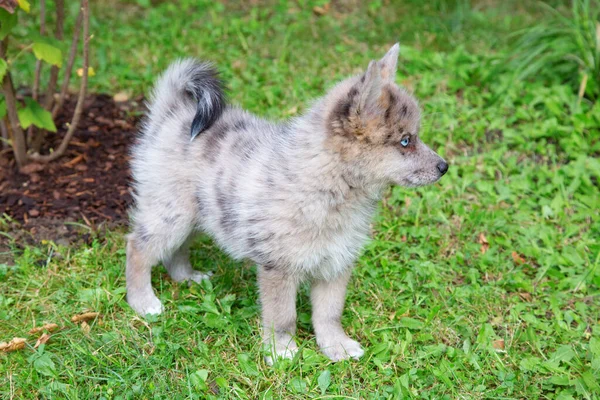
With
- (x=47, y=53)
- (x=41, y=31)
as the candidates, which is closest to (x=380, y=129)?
(x=47, y=53)

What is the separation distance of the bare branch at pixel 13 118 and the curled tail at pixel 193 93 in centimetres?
105

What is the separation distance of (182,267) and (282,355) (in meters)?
0.99

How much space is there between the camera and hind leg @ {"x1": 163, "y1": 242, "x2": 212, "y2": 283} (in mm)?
4238

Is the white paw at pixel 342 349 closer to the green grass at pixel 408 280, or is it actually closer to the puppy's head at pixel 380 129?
the green grass at pixel 408 280

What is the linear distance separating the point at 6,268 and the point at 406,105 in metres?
2.46

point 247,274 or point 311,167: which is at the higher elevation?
point 311,167

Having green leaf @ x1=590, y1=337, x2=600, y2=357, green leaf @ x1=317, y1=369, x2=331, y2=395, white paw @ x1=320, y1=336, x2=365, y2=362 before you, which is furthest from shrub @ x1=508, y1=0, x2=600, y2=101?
green leaf @ x1=317, y1=369, x2=331, y2=395

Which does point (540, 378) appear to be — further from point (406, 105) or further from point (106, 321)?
point (106, 321)

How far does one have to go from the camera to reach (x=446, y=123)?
565 cm

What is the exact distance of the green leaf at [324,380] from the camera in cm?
340

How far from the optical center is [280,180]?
3.40 m

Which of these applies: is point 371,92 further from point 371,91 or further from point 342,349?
point 342,349

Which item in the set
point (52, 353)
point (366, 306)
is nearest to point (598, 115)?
point (366, 306)

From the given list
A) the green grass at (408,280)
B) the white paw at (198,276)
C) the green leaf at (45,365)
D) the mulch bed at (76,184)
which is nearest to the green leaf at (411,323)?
the green grass at (408,280)
